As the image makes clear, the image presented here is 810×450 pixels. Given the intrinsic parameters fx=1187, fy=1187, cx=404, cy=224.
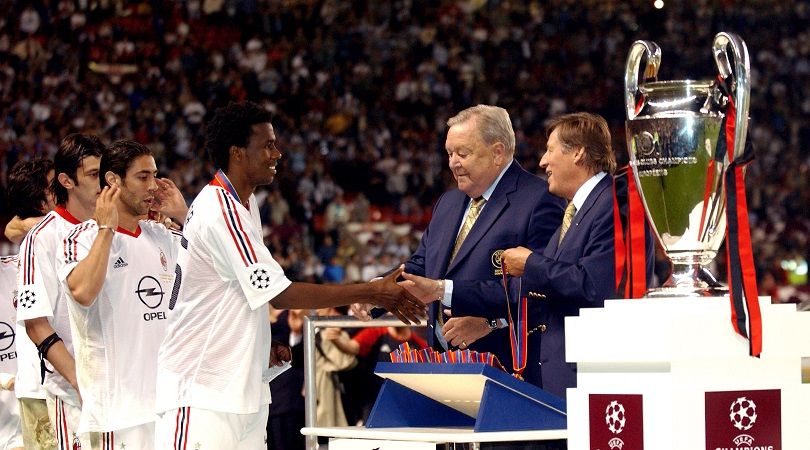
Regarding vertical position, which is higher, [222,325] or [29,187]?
[29,187]

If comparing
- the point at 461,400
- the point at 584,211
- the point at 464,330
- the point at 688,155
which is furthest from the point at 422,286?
the point at 688,155

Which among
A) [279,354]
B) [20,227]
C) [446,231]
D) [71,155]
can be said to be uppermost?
[71,155]

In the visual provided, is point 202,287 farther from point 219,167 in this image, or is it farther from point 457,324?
point 457,324

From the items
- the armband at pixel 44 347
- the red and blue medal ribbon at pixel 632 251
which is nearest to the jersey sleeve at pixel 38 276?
the armband at pixel 44 347

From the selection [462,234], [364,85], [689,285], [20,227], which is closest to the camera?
[689,285]

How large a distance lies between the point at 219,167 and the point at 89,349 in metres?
0.96

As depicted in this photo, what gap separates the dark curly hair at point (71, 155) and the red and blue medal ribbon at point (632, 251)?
2658 millimetres

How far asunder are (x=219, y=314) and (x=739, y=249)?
2045 millimetres

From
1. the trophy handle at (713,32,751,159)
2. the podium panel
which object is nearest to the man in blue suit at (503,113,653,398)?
the podium panel

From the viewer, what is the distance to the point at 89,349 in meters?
5.02

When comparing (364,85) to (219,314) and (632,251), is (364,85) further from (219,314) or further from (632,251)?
(632,251)

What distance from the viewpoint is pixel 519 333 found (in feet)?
15.5

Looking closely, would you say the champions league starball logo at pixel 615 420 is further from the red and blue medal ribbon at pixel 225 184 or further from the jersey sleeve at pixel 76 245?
the jersey sleeve at pixel 76 245

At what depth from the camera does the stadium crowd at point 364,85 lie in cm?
1727
